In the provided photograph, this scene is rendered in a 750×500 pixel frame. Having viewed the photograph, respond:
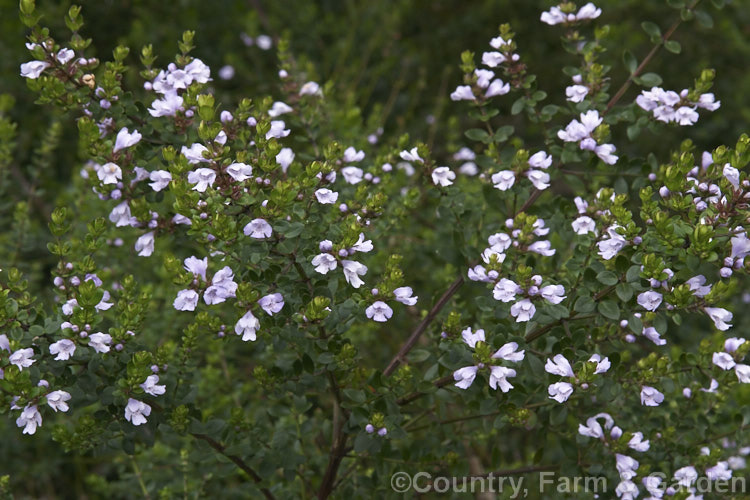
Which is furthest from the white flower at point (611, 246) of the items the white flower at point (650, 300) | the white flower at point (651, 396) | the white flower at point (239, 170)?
the white flower at point (239, 170)

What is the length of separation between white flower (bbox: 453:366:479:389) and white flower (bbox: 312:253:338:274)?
0.48 meters

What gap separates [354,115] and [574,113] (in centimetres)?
118

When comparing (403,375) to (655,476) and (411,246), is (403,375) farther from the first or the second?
(411,246)

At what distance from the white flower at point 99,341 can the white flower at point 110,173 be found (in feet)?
1.61

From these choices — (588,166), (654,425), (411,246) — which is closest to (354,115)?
(411,246)

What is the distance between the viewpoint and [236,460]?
268 cm

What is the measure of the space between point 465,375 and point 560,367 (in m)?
0.27

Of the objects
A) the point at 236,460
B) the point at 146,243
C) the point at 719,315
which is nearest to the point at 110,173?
the point at 146,243

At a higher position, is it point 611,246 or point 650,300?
point 611,246

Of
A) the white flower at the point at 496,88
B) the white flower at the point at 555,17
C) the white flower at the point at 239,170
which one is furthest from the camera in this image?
the white flower at the point at 555,17

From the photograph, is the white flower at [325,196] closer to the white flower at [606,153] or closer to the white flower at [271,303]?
the white flower at [271,303]

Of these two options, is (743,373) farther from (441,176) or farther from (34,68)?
(34,68)

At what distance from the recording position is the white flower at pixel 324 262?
7.14 ft

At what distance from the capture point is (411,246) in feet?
13.1
